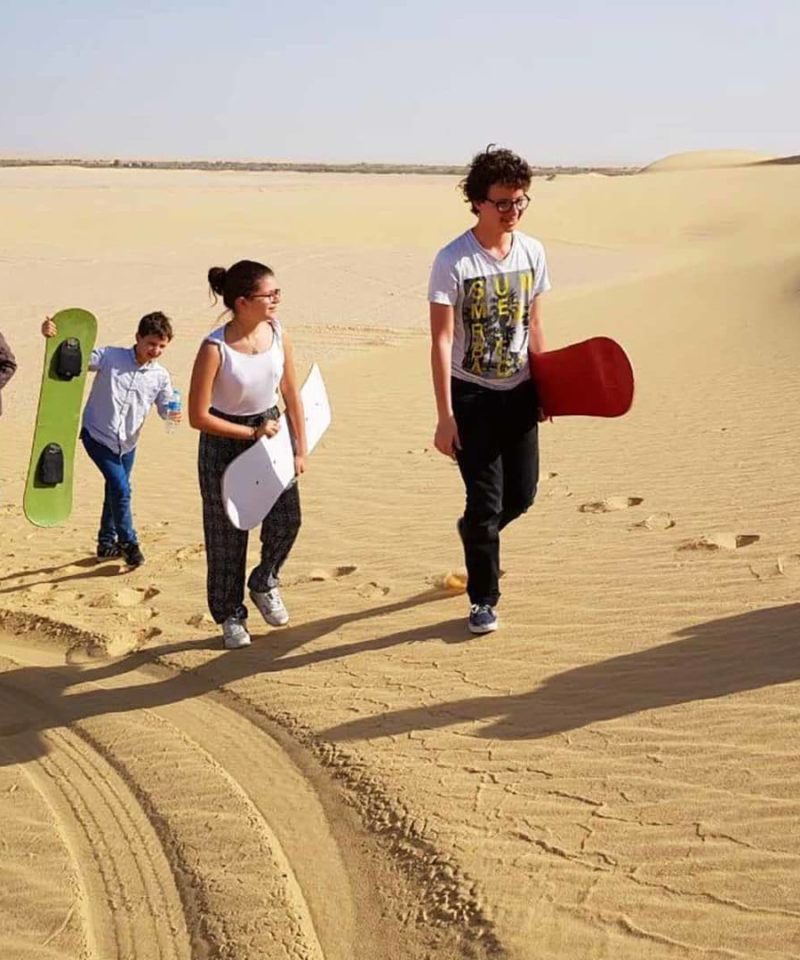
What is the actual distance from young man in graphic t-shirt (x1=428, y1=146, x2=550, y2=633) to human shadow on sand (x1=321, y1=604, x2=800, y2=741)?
71 centimetres

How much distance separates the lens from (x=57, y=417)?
736cm

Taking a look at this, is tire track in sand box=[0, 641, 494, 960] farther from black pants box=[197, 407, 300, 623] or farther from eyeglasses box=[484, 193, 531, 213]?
eyeglasses box=[484, 193, 531, 213]

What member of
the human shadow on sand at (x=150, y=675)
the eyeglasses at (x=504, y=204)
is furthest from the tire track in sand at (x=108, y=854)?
the eyeglasses at (x=504, y=204)

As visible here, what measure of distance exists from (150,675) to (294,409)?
137cm

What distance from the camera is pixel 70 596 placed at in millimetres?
6945

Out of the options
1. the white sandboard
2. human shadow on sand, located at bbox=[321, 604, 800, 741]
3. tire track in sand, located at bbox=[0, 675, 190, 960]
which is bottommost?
tire track in sand, located at bbox=[0, 675, 190, 960]

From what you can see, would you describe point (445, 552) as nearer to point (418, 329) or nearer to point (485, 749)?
point (485, 749)

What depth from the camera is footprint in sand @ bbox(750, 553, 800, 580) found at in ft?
20.9

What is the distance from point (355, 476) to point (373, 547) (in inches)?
91.3

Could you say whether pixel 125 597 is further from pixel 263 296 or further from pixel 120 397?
pixel 263 296

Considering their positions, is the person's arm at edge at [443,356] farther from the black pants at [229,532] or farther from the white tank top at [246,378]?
the black pants at [229,532]

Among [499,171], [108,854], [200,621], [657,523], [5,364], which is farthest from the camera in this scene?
[657,523]

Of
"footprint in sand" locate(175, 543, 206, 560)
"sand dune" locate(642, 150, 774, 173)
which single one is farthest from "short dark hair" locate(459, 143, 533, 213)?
"sand dune" locate(642, 150, 774, 173)

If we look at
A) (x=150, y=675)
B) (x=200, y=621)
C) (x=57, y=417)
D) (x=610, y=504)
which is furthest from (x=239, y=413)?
(x=610, y=504)
